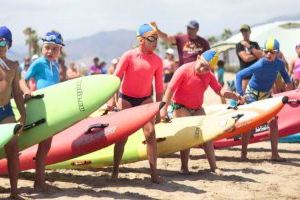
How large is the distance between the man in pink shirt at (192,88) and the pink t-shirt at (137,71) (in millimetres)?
390

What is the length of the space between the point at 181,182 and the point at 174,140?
25.0 inches

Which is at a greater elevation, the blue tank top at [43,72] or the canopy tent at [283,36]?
the canopy tent at [283,36]

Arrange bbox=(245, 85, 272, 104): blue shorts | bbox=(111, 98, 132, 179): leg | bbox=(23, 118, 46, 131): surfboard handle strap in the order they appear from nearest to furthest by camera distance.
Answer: bbox=(23, 118, 46, 131): surfboard handle strap, bbox=(111, 98, 132, 179): leg, bbox=(245, 85, 272, 104): blue shorts

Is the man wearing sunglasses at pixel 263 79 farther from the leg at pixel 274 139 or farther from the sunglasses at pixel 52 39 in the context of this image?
the sunglasses at pixel 52 39

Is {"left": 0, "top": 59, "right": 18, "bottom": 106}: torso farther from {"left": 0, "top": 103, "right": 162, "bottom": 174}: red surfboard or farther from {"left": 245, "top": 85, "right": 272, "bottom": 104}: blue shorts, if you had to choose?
{"left": 245, "top": 85, "right": 272, "bottom": 104}: blue shorts

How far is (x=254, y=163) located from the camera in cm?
765

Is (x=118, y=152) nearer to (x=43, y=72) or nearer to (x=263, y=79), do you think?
(x=43, y=72)

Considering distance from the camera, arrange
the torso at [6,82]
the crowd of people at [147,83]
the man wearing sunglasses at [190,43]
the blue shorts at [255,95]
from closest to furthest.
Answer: the torso at [6,82] → the crowd of people at [147,83] → the blue shorts at [255,95] → the man wearing sunglasses at [190,43]

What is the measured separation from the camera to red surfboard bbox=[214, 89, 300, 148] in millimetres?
8539

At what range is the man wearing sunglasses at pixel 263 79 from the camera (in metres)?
7.69

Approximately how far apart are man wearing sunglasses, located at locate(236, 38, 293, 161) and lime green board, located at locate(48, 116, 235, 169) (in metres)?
1.10

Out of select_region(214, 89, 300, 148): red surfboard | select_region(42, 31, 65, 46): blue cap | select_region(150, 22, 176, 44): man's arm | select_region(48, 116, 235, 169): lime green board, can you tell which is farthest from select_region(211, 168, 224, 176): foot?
select_region(42, 31, 65, 46): blue cap

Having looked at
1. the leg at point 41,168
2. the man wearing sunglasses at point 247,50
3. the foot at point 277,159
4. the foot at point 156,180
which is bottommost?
the foot at point 277,159

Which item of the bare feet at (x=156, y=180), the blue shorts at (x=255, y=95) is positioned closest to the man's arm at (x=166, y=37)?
the blue shorts at (x=255, y=95)
